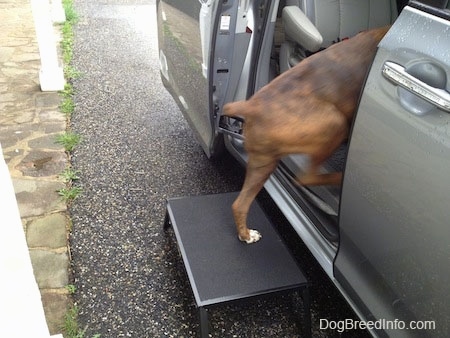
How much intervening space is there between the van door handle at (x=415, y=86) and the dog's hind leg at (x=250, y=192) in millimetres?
693

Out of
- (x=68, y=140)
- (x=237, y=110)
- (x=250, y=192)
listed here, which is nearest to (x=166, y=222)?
(x=250, y=192)

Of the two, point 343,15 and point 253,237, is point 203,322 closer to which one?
point 253,237

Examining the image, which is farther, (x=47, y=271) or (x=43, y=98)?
(x=43, y=98)

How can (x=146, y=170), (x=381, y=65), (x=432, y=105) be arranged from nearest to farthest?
(x=432, y=105) < (x=381, y=65) < (x=146, y=170)

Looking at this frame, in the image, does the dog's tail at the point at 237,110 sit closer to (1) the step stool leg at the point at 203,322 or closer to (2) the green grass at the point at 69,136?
(1) the step stool leg at the point at 203,322

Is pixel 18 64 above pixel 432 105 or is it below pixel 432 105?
below

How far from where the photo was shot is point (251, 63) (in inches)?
102

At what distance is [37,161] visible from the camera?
343 centimetres

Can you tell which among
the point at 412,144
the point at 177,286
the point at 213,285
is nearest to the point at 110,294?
the point at 177,286

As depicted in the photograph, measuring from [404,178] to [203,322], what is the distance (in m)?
1.04

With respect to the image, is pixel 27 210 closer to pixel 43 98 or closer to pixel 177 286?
pixel 177 286

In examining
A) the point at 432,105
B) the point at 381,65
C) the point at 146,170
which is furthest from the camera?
the point at 146,170

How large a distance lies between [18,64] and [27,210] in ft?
9.24

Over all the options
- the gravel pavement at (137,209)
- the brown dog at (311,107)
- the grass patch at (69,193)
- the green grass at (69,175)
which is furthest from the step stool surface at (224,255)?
the green grass at (69,175)
